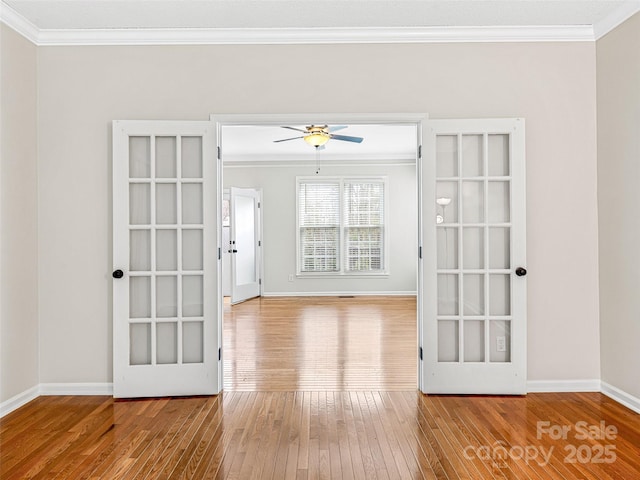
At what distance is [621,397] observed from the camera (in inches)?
126

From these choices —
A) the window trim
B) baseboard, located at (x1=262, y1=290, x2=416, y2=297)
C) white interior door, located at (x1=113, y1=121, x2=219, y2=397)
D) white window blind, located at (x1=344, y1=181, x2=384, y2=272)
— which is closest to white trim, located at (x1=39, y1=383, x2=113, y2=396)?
white interior door, located at (x1=113, y1=121, x2=219, y2=397)

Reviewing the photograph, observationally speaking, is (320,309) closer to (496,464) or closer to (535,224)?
(535,224)

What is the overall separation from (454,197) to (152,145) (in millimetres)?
2362

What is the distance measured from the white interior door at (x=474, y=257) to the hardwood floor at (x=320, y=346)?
1.69 ft

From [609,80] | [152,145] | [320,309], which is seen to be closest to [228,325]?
[320,309]

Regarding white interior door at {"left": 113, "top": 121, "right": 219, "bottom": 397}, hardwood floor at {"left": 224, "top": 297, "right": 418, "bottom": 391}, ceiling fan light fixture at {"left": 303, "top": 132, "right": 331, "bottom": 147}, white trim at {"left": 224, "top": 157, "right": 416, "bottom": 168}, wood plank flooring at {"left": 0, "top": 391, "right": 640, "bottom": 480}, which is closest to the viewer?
wood plank flooring at {"left": 0, "top": 391, "right": 640, "bottom": 480}

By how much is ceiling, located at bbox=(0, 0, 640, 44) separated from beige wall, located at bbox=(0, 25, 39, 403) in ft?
0.99

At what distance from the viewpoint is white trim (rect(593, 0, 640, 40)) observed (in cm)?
305

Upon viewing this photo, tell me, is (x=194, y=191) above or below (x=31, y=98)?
below

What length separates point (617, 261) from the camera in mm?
3262

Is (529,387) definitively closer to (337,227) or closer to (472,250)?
(472,250)

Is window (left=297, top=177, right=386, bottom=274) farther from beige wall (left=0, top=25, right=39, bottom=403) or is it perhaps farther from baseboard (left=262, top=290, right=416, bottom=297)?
beige wall (left=0, top=25, right=39, bottom=403)

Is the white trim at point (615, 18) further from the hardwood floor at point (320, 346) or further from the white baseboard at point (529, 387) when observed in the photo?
the hardwood floor at point (320, 346)

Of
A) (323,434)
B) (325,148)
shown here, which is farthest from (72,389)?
(325,148)
